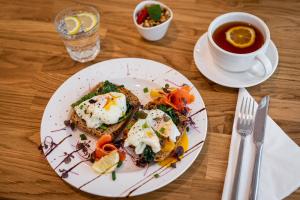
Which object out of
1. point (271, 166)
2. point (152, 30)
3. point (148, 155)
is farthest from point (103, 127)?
point (271, 166)

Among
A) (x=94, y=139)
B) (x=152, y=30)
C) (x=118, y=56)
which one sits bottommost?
(x=94, y=139)

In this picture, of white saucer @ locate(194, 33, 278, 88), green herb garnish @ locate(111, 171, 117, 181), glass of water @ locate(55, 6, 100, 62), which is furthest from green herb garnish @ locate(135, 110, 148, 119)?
glass of water @ locate(55, 6, 100, 62)

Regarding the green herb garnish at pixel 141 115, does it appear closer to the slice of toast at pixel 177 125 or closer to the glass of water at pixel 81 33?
the slice of toast at pixel 177 125

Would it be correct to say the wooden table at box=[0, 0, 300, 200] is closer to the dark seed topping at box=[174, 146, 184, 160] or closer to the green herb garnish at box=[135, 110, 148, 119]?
the dark seed topping at box=[174, 146, 184, 160]

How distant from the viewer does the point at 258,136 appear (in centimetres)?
138

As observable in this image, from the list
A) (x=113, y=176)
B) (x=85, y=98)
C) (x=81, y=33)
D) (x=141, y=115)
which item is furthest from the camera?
(x=81, y=33)

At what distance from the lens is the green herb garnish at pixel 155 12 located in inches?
67.6

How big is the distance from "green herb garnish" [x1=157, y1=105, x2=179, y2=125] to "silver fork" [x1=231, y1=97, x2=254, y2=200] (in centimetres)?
26

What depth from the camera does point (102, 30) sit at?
1.88 m

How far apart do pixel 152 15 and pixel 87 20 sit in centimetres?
33

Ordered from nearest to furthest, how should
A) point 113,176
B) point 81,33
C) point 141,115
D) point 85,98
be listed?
point 113,176 → point 141,115 → point 85,98 → point 81,33

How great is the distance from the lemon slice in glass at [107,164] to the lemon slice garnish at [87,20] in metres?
0.71

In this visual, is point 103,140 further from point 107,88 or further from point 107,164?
point 107,88

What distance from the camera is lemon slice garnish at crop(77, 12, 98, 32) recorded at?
1.72 m
